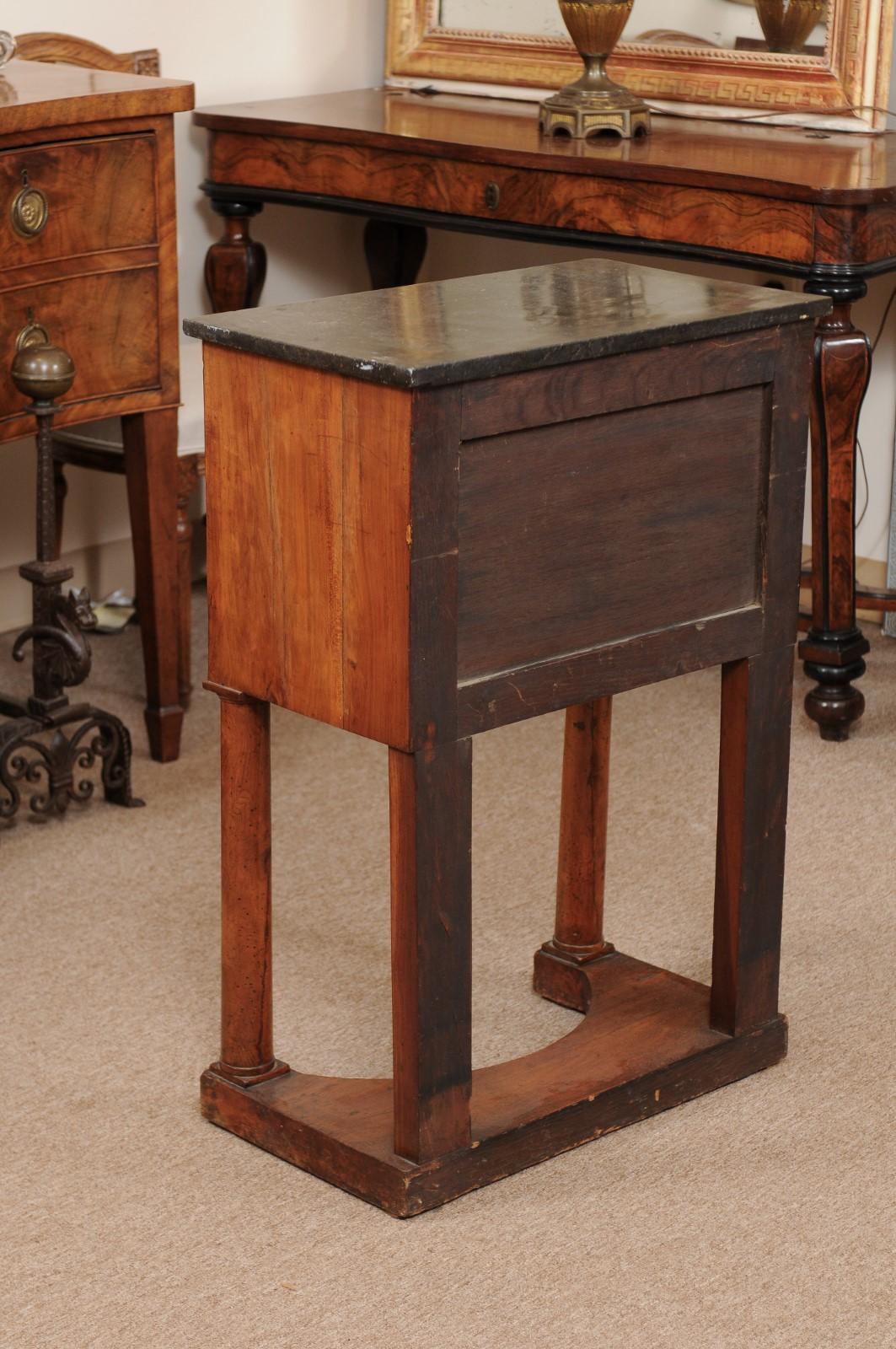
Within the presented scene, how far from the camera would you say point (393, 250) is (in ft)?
13.3

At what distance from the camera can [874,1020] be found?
90.0 inches

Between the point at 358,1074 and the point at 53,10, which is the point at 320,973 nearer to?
the point at 358,1074

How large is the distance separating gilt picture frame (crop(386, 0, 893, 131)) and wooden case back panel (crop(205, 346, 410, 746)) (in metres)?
1.92

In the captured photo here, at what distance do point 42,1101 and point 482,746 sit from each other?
118cm

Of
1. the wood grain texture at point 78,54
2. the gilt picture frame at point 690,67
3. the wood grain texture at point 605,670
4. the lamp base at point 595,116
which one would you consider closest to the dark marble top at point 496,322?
the wood grain texture at point 605,670

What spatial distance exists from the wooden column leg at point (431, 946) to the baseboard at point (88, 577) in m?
2.04

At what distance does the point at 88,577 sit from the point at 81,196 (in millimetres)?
1234

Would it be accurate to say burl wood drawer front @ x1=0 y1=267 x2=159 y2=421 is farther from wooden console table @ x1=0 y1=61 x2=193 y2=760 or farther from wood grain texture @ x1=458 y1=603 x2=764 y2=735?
wood grain texture @ x1=458 y1=603 x2=764 y2=735

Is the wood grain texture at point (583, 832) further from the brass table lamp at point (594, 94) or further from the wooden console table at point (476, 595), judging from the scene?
the brass table lamp at point (594, 94)

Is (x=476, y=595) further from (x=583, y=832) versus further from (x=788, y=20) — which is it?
(x=788, y=20)

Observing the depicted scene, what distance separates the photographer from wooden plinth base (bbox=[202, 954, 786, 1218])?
1903 millimetres

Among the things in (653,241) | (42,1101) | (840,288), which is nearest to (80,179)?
(653,241)

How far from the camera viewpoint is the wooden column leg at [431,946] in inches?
70.1

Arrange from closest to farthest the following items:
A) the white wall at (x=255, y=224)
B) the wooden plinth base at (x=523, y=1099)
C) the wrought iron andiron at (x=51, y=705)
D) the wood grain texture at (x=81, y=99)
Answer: the wooden plinth base at (x=523, y=1099), the wood grain texture at (x=81, y=99), the wrought iron andiron at (x=51, y=705), the white wall at (x=255, y=224)
